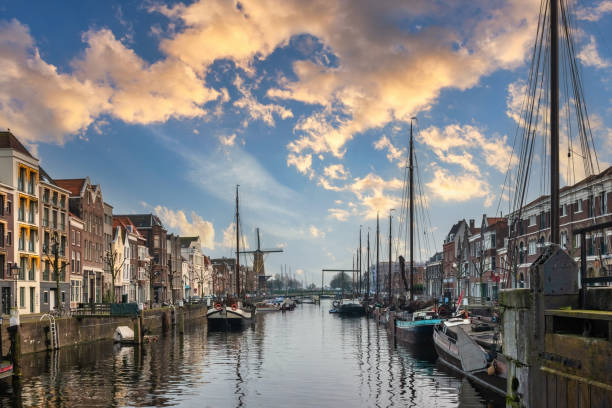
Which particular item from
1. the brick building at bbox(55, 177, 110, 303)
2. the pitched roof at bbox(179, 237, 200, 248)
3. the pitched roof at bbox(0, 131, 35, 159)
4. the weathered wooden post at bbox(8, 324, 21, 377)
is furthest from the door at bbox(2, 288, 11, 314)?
the pitched roof at bbox(179, 237, 200, 248)

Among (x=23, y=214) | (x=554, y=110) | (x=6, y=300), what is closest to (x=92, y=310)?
(x=6, y=300)

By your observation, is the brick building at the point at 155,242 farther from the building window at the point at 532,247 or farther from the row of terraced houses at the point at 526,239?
the building window at the point at 532,247

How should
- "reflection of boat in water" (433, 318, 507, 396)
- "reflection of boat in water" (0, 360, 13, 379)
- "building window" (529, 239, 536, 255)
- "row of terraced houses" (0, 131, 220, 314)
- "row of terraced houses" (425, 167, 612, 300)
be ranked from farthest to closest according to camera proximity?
"building window" (529, 239, 536, 255) → "row of terraced houses" (0, 131, 220, 314) → "row of terraced houses" (425, 167, 612, 300) → "reflection of boat in water" (0, 360, 13, 379) → "reflection of boat in water" (433, 318, 507, 396)

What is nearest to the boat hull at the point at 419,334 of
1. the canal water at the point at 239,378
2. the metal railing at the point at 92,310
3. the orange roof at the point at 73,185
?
the canal water at the point at 239,378

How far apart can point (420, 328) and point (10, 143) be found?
4530 centimetres

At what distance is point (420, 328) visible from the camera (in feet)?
163

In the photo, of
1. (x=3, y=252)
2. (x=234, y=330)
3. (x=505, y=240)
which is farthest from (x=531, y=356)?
(x=505, y=240)

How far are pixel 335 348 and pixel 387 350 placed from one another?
515cm

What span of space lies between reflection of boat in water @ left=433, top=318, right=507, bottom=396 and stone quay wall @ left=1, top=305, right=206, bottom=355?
28.0 meters

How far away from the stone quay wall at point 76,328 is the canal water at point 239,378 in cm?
117

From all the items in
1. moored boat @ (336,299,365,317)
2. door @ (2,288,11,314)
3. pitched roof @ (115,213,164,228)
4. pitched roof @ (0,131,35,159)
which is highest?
pitched roof @ (0,131,35,159)

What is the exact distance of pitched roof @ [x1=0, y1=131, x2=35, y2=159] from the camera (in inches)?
2402

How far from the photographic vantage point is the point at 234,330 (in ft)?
242

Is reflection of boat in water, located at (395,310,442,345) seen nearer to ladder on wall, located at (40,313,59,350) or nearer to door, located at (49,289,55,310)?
ladder on wall, located at (40,313,59,350)
